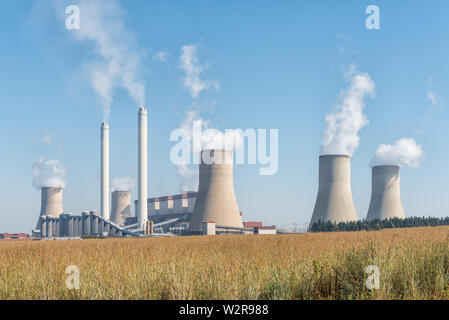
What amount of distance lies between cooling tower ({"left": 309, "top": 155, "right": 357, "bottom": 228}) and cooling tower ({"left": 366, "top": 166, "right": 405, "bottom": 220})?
3654 millimetres

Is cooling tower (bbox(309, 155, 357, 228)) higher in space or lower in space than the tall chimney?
lower

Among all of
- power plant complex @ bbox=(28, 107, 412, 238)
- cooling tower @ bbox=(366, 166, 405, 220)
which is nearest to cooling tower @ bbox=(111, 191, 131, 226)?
power plant complex @ bbox=(28, 107, 412, 238)

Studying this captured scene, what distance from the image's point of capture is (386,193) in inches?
1686

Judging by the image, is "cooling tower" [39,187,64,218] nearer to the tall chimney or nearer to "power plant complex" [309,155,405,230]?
the tall chimney

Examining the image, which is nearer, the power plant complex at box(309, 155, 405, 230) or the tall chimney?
the power plant complex at box(309, 155, 405, 230)

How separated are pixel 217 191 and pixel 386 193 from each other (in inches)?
611

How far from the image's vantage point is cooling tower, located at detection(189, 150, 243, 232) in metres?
41.3

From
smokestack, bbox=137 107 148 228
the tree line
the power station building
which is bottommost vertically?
the tree line

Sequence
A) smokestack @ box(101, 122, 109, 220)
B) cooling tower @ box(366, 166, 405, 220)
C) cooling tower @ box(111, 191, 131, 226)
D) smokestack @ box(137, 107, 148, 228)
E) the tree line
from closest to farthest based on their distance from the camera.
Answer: the tree line, cooling tower @ box(366, 166, 405, 220), smokestack @ box(137, 107, 148, 228), smokestack @ box(101, 122, 109, 220), cooling tower @ box(111, 191, 131, 226)

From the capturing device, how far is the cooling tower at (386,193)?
139 feet
